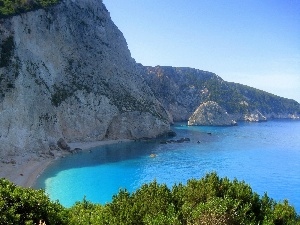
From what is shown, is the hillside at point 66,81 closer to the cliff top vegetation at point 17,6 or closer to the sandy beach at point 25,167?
the cliff top vegetation at point 17,6

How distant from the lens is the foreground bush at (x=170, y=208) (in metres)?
19.9

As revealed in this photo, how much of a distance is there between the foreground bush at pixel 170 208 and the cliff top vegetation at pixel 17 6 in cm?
7853

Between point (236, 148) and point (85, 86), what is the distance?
208 ft

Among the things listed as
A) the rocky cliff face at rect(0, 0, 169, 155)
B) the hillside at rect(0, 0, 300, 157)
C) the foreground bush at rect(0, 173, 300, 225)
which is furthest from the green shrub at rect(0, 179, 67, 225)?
the rocky cliff face at rect(0, 0, 169, 155)

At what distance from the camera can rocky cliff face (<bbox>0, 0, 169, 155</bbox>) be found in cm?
8131

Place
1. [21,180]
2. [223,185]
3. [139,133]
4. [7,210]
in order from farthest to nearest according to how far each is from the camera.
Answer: [139,133] → [21,180] → [223,185] → [7,210]

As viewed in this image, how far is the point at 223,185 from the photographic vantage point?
26453 mm

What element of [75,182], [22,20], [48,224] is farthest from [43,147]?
[48,224]

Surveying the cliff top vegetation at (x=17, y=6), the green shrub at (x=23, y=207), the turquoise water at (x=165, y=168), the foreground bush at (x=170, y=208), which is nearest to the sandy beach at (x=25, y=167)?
the turquoise water at (x=165, y=168)

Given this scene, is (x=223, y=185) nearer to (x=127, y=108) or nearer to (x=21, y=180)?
(x=21, y=180)

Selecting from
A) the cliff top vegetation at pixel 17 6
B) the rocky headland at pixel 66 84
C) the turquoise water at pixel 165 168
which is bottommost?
the turquoise water at pixel 165 168

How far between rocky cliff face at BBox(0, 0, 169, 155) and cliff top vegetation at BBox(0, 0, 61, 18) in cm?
176

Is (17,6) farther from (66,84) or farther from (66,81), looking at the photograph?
(66,84)

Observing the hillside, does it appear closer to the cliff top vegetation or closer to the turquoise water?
the cliff top vegetation
